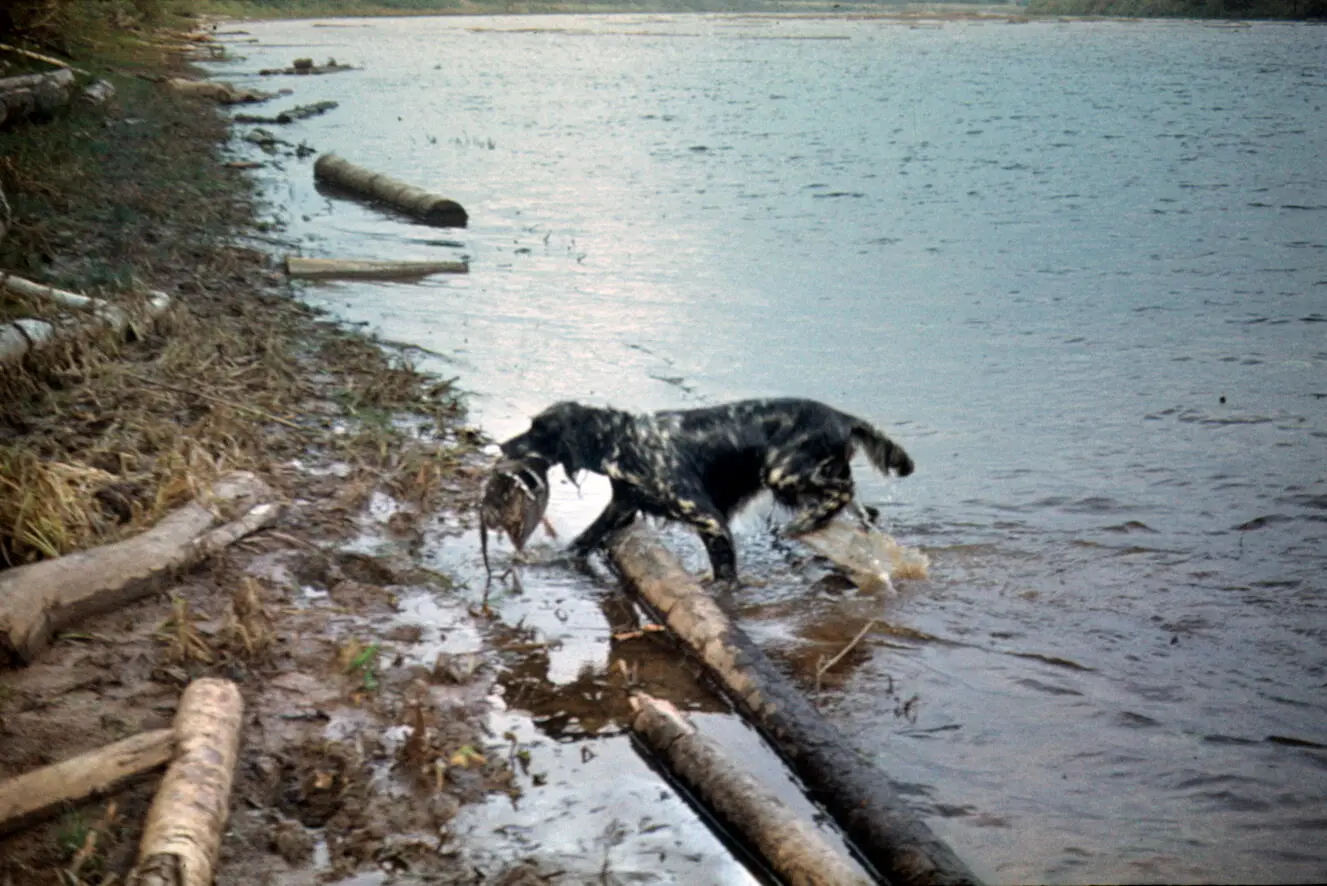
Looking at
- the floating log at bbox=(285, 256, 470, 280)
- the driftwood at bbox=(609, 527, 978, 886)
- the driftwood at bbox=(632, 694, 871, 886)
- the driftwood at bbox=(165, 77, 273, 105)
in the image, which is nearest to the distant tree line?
the driftwood at bbox=(165, 77, 273, 105)

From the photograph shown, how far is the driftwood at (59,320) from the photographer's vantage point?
28.1ft

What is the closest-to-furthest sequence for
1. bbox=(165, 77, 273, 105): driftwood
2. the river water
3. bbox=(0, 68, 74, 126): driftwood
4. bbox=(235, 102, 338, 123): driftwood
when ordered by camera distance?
the river water
bbox=(0, 68, 74, 126): driftwood
bbox=(235, 102, 338, 123): driftwood
bbox=(165, 77, 273, 105): driftwood

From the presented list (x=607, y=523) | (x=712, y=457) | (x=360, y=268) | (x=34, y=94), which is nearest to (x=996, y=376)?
(x=712, y=457)

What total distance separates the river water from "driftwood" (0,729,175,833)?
1.66 m

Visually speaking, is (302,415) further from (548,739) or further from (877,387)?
(877,387)

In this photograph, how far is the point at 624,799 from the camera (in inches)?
207

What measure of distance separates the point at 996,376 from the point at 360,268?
6.84 meters

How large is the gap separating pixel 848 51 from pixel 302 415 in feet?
176

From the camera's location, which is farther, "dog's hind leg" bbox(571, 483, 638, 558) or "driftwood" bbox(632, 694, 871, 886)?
"dog's hind leg" bbox(571, 483, 638, 558)

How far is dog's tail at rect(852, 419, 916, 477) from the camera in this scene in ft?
26.2

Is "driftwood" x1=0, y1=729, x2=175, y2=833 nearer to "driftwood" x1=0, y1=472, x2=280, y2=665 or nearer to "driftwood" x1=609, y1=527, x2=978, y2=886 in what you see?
"driftwood" x1=0, y1=472, x2=280, y2=665

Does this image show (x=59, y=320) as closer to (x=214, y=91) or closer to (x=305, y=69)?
(x=214, y=91)

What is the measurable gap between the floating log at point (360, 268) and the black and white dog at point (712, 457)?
7.14m

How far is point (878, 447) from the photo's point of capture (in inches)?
316
